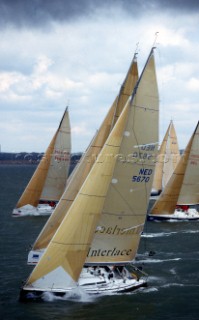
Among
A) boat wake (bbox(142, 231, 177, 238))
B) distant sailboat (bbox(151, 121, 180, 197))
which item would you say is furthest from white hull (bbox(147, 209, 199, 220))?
distant sailboat (bbox(151, 121, 180, 197))

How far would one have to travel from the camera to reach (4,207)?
7819 centimetres

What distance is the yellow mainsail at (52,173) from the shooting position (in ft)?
214

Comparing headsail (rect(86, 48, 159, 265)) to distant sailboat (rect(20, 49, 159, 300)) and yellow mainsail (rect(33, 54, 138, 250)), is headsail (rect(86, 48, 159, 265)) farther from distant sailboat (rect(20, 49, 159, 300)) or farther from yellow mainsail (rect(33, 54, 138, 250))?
yellow mainsail (rect(33, 54, 138, 250))

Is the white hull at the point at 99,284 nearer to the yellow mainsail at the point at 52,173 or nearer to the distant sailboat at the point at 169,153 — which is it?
the yellow mainsail at the point at 52,173

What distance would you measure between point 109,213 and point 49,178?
34.1m

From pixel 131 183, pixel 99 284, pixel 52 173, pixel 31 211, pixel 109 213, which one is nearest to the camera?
pixel 99 284

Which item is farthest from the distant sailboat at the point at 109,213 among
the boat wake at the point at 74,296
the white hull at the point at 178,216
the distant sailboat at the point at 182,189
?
the distant sailboat at the point at 182,189

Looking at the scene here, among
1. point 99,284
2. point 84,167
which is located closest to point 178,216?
point 84,167

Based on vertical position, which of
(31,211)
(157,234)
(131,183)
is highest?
(131,183)

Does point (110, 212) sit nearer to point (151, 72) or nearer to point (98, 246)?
point (98, 246)

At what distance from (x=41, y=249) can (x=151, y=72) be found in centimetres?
1453

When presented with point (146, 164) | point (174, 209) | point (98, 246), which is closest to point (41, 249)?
point (98, 246)

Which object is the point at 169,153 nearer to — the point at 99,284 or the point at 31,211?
the point at 31,211

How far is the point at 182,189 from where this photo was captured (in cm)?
6366
